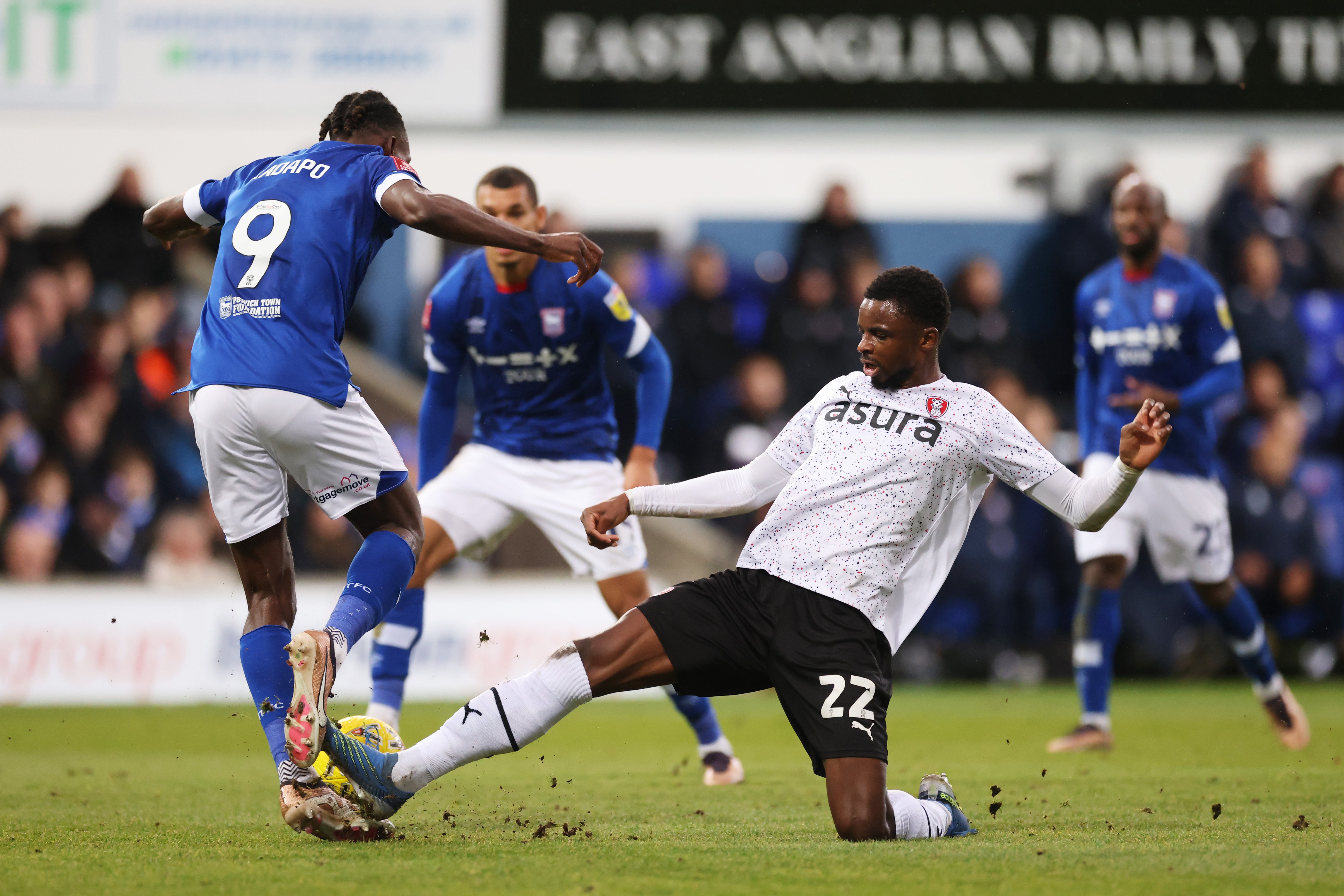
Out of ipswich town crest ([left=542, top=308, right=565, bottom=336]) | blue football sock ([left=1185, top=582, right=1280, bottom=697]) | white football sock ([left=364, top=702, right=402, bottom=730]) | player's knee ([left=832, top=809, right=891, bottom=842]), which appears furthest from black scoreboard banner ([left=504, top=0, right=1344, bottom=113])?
player's knee ([left=832, top=809, right=891, bottom=842])

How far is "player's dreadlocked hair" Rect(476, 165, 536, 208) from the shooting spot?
22.5ft

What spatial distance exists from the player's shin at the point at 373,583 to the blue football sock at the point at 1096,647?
414cm

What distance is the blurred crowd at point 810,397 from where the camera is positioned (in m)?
11.6

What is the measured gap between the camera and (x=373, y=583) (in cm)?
495

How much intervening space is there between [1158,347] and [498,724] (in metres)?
4.92

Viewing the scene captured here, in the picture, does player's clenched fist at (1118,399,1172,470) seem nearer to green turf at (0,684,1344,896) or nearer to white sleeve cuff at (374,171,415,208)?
green turf at (0,684,1344,896)

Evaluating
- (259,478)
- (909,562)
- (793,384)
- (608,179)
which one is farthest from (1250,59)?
(259,478)

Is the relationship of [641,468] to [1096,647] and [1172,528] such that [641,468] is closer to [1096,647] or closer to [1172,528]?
[1096,647]

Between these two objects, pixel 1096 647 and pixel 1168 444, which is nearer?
pixel 1096 647

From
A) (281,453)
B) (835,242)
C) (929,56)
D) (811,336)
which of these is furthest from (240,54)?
(281,453)

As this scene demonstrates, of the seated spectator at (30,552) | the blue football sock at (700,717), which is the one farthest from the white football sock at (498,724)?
the seated spectator at (30,552)

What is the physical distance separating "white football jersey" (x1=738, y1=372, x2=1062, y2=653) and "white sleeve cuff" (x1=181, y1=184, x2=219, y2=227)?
7.25 feet

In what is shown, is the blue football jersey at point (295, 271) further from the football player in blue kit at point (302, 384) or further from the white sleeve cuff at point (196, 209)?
the white sleeve cuff at point (196, 209)

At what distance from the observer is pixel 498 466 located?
23.5 ft
